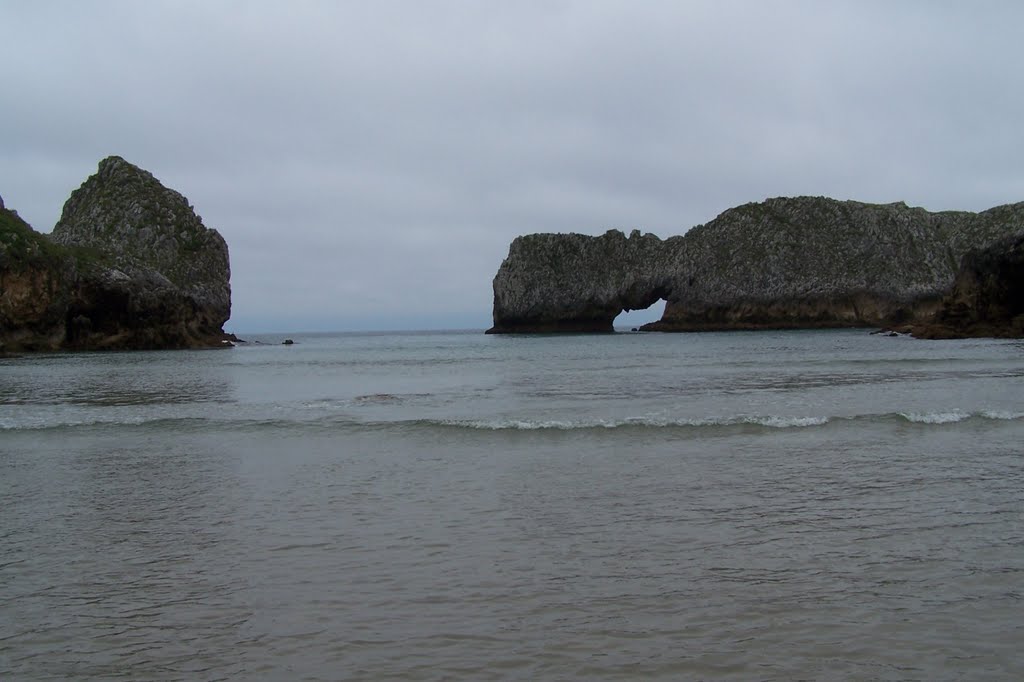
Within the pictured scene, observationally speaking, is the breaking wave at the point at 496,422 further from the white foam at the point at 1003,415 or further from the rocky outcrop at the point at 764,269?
the rocky outcrop at the point at 764,269

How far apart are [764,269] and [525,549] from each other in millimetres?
107082

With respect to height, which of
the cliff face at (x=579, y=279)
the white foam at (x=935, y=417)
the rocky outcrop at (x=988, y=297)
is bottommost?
the white foam at (x=935, y=417)

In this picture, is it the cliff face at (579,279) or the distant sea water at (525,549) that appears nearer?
the distant sea water at (525,549)

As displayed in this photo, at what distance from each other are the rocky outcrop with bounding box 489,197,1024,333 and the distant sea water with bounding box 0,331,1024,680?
93.9 m

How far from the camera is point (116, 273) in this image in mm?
69375

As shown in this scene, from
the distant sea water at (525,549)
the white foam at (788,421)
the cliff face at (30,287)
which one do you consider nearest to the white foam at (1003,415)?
the distant sea water at (525,549)

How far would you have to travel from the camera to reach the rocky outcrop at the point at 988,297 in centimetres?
5264

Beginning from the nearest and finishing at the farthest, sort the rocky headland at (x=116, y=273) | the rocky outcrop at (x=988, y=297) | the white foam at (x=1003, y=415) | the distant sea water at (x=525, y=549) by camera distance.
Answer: the distant sea water at (x=525, y=549) → the white foam at (x=1003, y=415) → the rocky outcrop at (x=988, y=297) → the rocky headland at (x=116, y=273)

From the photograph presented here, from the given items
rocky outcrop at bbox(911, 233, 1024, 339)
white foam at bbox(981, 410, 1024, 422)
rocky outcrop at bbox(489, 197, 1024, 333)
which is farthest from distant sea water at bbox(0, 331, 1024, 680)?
rocky outcrop at bbox(489, 197, 1024, 333)

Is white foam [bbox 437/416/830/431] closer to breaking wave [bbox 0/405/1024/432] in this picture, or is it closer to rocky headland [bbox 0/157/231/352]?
breaking wave [bbox 0/405/1024/432]

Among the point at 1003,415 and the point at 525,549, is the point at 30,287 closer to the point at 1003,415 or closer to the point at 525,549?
the point at 525,549

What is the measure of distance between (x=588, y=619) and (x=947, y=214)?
467ft

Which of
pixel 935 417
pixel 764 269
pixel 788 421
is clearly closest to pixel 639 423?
pixel 788 421

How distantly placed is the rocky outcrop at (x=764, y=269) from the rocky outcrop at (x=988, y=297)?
1769 inches
